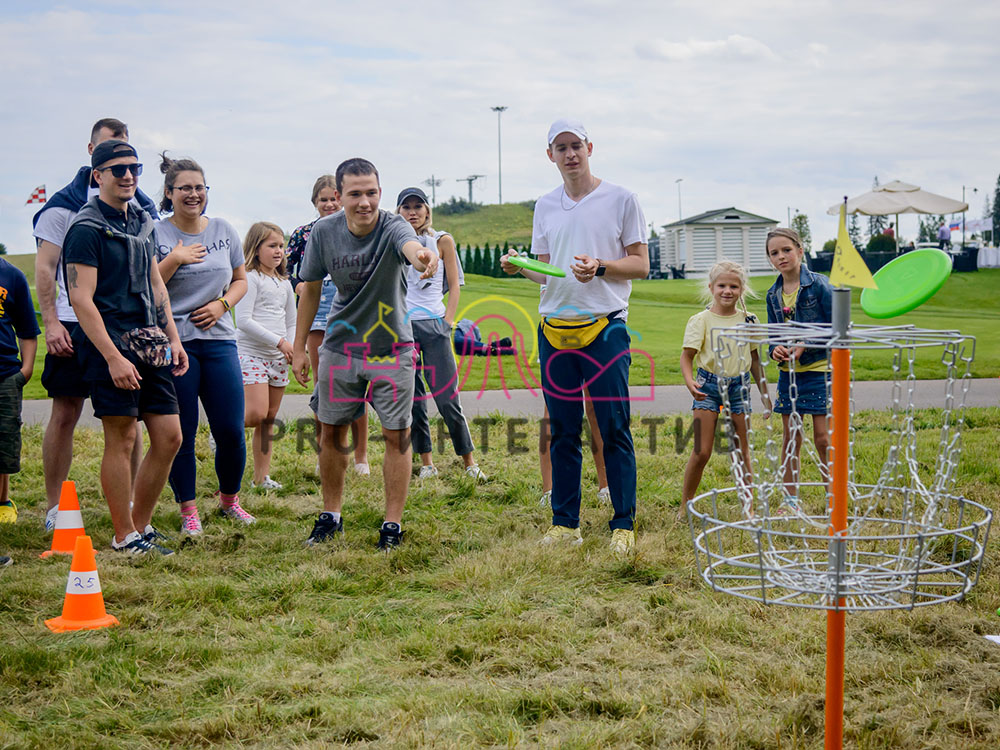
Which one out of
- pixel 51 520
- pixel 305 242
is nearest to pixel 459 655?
pixel 51 520

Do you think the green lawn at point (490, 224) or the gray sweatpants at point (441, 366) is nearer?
the gray sweatpants at point (441, 366)

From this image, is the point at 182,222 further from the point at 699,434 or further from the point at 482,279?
the point at 482,279

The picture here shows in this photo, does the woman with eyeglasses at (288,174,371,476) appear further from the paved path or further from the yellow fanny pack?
the paved path

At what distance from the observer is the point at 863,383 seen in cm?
1227

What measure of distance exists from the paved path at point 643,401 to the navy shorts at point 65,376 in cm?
412

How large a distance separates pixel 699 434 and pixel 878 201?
3851 centimetres

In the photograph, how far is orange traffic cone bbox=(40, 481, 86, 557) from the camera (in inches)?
180

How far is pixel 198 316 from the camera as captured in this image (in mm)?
5293

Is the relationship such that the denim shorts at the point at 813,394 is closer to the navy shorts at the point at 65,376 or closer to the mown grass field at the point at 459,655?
the mown grass field at the point at 459,655

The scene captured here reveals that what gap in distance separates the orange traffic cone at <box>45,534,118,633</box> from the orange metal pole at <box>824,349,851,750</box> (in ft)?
9.50

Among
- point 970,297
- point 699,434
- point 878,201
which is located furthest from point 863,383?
point 878,201

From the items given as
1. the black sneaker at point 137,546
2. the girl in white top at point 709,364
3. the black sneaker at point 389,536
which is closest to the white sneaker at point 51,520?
the black sneaker at point 137,546

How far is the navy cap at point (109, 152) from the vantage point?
4637mm

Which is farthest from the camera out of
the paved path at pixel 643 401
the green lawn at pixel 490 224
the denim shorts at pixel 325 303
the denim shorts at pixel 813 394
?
the green lawn at pixel 490 224
